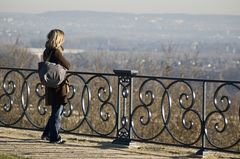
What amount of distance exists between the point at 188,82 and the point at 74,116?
195 inches

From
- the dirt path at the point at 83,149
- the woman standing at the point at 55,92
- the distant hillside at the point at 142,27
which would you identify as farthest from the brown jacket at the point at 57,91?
the distant hillside at the point at 142,27

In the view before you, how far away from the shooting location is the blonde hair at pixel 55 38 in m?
11.3

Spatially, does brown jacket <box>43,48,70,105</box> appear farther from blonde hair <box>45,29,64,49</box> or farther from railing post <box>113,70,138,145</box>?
railing post <box>113,70,138,145</box>

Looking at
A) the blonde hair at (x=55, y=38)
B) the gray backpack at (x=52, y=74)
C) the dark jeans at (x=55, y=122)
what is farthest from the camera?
the dark jeans at (x=55, y=122)

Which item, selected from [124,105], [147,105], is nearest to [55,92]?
[124,105]

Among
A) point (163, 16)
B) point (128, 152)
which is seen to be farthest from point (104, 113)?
point (163, 16)

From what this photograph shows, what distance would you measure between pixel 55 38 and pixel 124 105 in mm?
1693

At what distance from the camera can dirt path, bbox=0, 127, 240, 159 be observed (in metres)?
10.8

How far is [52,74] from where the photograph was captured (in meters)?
11.5

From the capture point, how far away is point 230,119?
13.3 meters

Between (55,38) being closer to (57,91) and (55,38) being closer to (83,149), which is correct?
(57,91)

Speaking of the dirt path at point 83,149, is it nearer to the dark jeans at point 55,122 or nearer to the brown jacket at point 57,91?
the dark jeans at point 55,122

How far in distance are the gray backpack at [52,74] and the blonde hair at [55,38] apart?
0.77 ft

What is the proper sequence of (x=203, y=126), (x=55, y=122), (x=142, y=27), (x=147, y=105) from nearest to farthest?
(x=203, y=126), (x=55, y=122), (x=147, y=105), (x=142, y=27)
